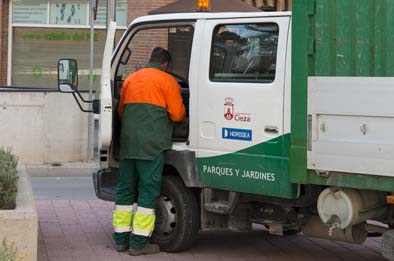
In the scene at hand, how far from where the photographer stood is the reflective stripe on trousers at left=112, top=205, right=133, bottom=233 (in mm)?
6848

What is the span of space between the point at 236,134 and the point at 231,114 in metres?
0.18

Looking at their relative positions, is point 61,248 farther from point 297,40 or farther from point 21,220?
point 297,40

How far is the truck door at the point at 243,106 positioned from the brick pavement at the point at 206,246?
1.00m

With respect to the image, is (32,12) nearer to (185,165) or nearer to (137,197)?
(137,197)

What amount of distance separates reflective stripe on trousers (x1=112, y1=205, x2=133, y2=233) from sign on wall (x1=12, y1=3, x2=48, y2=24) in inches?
531

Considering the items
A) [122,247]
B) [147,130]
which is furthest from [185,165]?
[122,247]

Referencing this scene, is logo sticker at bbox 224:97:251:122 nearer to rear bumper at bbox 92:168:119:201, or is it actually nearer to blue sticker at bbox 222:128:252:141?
blue sticker at bbox 222:128:252:141

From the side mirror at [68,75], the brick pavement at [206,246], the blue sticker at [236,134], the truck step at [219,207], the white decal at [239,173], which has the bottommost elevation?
the brick pavement at [206,246]

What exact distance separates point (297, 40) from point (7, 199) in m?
2.57

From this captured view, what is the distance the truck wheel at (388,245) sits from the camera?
5.41 m

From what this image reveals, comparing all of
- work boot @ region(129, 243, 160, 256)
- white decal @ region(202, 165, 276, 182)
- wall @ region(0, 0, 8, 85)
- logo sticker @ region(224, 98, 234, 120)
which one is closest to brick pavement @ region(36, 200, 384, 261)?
work boot @ region(129, 243, 160, 256)

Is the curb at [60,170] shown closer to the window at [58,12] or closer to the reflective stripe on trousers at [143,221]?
the reflective stripe on trousers at [143,221]

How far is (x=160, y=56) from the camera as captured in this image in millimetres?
6762

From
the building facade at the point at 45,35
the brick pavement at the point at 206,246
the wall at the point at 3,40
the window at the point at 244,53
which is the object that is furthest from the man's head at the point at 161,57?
the wall at the point at 3,40
